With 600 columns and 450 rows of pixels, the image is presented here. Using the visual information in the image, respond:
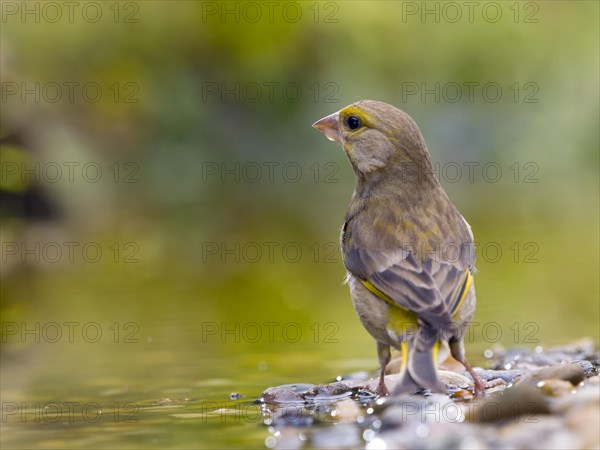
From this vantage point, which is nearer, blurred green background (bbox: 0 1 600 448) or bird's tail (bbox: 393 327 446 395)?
bird's tail (bbox: 393 327 446 395)

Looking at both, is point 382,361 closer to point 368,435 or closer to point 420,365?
point 420,365

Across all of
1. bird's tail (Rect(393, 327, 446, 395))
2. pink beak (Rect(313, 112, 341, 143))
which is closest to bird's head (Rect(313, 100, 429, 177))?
pink beak (Rect(313, 112, 341, 143))

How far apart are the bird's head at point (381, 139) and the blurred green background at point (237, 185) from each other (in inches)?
65.9

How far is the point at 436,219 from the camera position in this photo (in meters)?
7.61

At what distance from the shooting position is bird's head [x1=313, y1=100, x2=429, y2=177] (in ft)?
26.5

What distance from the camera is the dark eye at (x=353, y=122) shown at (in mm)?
8219

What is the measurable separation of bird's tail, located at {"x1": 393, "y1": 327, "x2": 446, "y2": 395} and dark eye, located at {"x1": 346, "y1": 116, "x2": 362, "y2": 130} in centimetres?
204

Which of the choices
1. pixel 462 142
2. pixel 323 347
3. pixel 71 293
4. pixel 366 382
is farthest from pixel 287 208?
pixel 366 382

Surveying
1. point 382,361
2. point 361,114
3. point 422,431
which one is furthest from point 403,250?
point 422,431

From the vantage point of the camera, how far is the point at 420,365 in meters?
6.52

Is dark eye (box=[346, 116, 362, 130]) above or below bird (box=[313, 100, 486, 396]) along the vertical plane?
above

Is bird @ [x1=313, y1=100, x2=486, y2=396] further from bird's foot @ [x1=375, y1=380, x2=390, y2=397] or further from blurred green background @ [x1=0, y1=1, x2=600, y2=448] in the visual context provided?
blurred green background @ [x1=0, y1=1, x2=600, y2=448]

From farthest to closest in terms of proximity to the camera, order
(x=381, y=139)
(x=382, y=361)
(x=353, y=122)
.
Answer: (x=353, y=122) → (x=381, y=139) → (x=382, y=361)

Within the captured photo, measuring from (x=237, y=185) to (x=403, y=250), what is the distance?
22.8 metres
